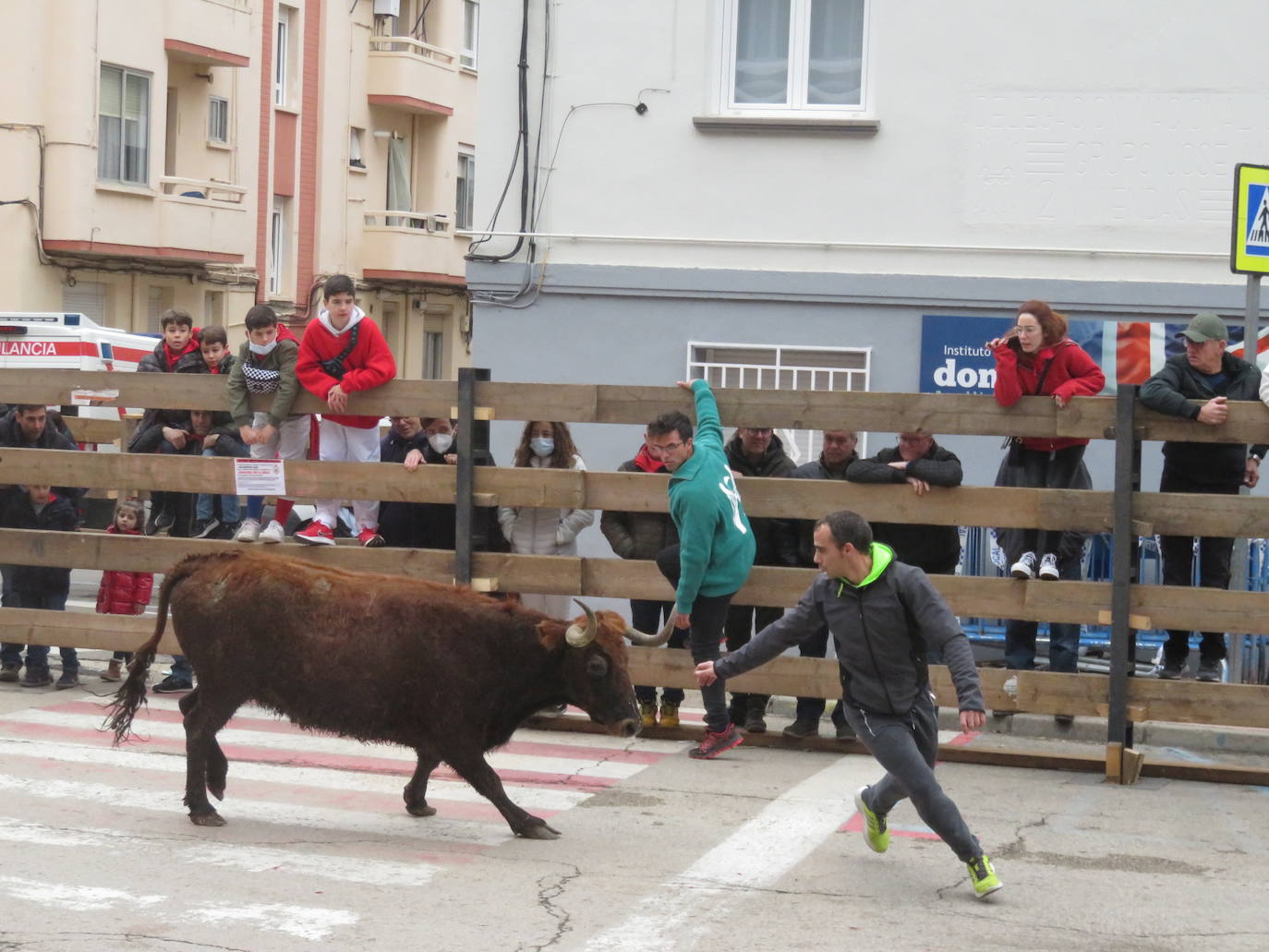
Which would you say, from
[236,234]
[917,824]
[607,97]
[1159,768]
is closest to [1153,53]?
[607,97]

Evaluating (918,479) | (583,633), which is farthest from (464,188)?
(583,633)

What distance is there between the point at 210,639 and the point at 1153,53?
10.2 meters

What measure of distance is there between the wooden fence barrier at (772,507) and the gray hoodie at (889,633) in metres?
2.58

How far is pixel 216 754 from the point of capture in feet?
27.6

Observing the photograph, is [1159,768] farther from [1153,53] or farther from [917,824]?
[1153,53]

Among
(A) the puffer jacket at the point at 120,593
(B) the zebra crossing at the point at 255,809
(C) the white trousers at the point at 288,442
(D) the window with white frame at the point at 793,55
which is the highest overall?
(D) the window with white frame at the point at 793,55

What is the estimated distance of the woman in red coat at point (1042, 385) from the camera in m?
9.98

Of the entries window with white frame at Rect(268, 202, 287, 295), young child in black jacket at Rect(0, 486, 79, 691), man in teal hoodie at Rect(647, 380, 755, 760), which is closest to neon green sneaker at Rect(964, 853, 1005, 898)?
man in teal hoodie at Rect(647, 380, 755, 760)

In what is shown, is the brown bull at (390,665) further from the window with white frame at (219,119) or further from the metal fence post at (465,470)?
the window with white frame at (219,119)

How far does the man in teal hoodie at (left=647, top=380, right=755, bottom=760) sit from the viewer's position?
9.63m

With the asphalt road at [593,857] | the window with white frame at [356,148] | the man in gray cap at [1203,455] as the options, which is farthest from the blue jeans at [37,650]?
the window with white frame at [356,148]

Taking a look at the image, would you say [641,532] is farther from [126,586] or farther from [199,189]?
[199,189]

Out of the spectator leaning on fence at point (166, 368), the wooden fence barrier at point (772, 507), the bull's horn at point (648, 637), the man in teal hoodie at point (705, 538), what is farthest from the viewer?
the spectator leaning on fence at point (166, 368)

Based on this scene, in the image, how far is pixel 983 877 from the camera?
23.2 ft
